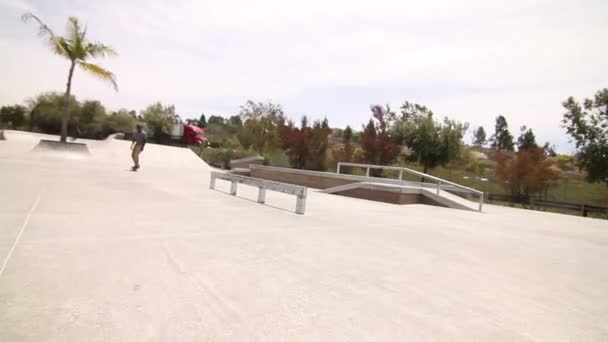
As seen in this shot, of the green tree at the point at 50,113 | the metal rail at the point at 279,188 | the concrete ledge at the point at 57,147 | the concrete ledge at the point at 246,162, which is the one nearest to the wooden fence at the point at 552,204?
the concrete ledge at the point at 246,162

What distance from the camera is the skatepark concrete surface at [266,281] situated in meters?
1.96

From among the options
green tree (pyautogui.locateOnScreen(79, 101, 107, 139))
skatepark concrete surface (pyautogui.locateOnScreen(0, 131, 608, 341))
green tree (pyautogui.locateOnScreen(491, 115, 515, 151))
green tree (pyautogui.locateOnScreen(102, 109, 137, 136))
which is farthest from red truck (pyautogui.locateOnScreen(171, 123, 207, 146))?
green tree (pyautogui.locateOnScreen(491, 115, 515, 151))

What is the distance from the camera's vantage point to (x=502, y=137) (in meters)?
84.3

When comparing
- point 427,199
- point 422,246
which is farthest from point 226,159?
point 422,246

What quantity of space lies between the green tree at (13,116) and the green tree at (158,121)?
10892mm

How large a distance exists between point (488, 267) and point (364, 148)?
15100 millimetres

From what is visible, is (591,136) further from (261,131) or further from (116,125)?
(116,125)

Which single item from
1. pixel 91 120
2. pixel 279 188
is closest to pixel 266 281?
pixel 279 188

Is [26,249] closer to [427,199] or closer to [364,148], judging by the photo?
[427,199]

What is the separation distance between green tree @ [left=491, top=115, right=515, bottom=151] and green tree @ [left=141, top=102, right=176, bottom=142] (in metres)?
76.5

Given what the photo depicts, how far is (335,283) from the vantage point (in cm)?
280

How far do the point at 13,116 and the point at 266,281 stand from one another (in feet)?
135

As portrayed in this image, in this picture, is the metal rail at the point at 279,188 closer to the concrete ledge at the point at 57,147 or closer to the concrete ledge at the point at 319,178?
the concrete ledge at the point at 319,178

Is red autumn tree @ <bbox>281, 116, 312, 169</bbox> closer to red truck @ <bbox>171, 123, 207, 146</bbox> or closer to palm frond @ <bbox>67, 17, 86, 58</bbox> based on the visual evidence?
palm frond @ <bbox>67, 17, 86, 58</bbox>
